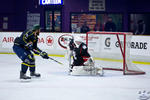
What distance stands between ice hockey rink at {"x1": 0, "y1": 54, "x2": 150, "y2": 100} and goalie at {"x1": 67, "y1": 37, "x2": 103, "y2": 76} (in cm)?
26

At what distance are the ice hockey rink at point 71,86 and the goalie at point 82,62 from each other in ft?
0.87

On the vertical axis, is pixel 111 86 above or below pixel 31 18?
below

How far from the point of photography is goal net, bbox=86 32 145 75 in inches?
484

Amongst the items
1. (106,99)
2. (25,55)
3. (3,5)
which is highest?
(3,5)

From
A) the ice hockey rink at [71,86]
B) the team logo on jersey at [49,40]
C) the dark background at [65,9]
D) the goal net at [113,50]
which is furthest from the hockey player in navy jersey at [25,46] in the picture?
the dark background at [65,9]

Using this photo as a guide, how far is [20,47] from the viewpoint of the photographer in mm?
10578

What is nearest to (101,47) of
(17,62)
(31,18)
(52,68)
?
(52,68)

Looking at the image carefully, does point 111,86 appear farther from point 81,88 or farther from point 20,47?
point 20,47

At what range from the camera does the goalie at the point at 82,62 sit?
11.6m

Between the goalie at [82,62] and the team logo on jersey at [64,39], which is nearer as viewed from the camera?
the goalie at [82,62]

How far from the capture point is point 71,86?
9.89 m

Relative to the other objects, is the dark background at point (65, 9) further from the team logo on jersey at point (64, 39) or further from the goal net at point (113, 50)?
the goal net at point (113, 50)

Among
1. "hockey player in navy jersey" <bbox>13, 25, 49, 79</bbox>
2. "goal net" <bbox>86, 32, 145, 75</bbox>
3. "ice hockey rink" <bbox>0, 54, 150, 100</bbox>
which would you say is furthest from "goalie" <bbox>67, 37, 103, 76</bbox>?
"hockey player in navy jersey" <bbox>13, 25, 49, 79</bbox>

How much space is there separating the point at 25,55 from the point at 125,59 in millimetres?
3227
